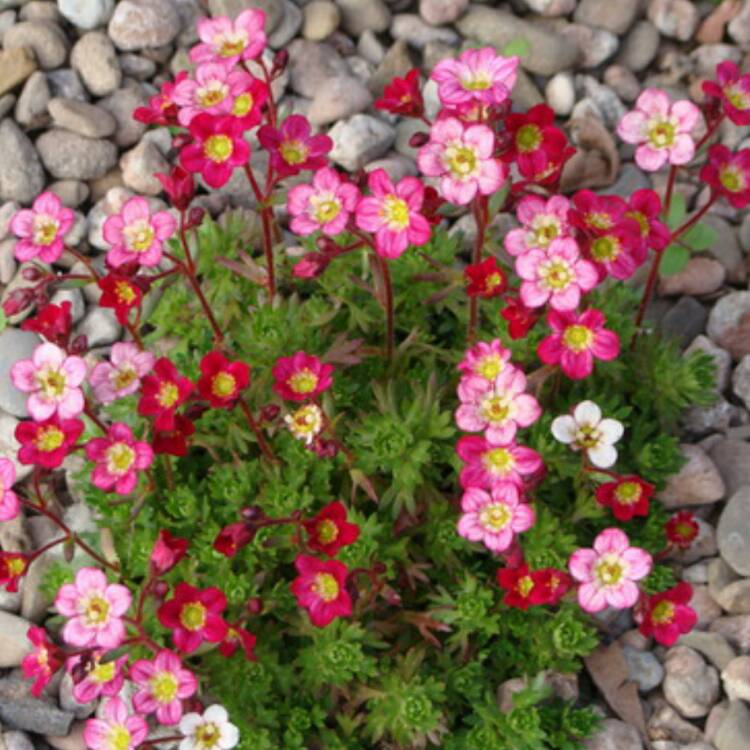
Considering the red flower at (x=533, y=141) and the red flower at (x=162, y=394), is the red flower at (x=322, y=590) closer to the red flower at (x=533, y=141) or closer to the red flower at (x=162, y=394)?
the red flower at (x=162, y=394)

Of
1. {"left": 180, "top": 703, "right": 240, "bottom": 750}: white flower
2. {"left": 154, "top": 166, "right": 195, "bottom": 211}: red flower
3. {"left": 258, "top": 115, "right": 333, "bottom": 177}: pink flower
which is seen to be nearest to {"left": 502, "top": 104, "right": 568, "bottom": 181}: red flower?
{"left": 258, "top": 115, "right": 333, "bottom": 177}: pink flower

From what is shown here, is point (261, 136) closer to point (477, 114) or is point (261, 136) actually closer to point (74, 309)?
point (477, 114)

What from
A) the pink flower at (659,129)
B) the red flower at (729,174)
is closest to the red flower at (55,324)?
the pink flower at (659,129)

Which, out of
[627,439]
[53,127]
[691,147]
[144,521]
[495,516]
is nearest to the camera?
[495,516]

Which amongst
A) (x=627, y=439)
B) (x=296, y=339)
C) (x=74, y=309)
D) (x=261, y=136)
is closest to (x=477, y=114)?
(x=261, y=136)

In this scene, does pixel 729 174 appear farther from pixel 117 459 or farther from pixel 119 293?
pixel 117 459

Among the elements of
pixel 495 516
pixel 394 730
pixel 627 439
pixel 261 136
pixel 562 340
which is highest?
pixel 261 136

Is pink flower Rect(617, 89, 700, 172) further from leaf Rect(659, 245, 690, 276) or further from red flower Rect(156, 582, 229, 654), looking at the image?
red flower Rect(156, 582, 229, 654)
